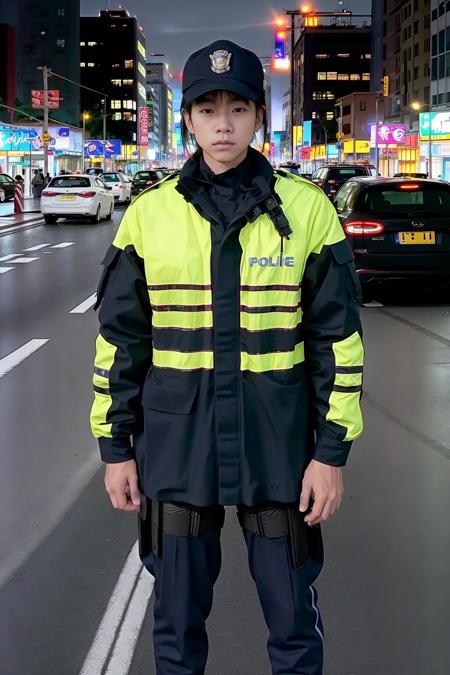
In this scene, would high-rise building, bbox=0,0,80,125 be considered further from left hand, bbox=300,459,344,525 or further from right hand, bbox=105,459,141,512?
left hand, bbox=300,459,344,525

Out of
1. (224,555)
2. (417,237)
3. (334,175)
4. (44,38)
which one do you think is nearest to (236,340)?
(224,555)

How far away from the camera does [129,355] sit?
285 cm

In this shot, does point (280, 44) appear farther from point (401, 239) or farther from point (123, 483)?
point (123, 483)

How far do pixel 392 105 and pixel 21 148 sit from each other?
6511cm

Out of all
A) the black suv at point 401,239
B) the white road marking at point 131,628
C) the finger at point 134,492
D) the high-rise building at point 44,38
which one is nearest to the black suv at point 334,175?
the black suv at point 401,239

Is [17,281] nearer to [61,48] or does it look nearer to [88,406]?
[88,406]

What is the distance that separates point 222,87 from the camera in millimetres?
2750

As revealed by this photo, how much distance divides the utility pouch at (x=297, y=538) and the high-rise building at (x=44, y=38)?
521ft

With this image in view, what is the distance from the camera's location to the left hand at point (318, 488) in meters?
2.78

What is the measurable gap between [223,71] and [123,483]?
3.83ft

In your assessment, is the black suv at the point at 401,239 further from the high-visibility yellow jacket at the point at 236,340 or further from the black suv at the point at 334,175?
the black suv at the point at 334,175

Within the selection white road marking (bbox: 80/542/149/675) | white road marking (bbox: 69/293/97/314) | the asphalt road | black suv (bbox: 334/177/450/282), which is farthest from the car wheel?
white road marking (bbox: 80/542/149/675)

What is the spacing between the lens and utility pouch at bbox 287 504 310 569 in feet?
9.18

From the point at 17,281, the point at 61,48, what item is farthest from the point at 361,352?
the point at 61,48
